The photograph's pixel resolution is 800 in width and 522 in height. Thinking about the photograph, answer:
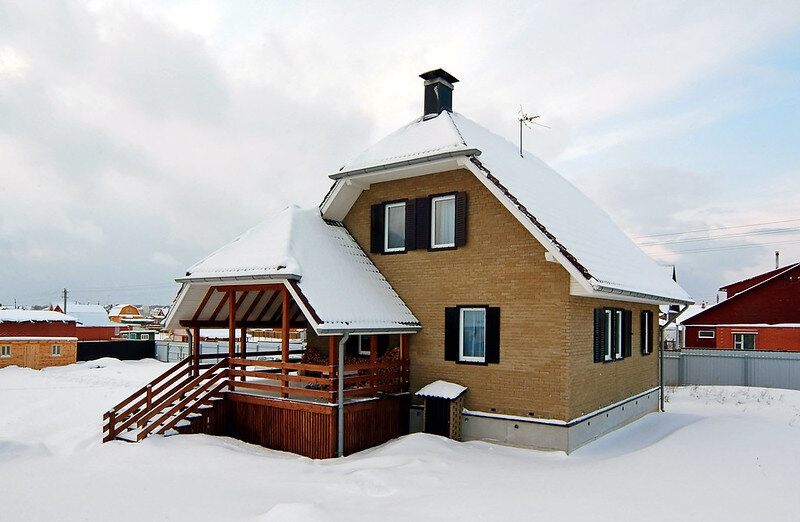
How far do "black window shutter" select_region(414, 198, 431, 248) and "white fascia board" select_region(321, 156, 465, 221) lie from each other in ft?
2.28

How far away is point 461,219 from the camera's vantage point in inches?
507

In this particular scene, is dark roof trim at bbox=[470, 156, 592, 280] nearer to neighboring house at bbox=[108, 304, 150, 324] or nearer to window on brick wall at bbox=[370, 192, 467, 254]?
window on brick wall at bbox=[370, 192, 467, 254]

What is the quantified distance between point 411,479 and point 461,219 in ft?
19.3

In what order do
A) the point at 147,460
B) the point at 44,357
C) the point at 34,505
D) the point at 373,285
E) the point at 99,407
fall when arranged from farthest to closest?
the point at 44,357 < the point at 99,407 < the point at 373,285 < the point at 147,460 < the point at 34,505

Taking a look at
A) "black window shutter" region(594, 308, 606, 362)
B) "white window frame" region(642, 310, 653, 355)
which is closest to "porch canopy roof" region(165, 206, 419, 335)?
"black window shutter" region(594, 308, 606, 362)

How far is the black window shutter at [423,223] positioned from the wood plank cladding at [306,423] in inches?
141

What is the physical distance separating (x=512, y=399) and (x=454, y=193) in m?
4.70

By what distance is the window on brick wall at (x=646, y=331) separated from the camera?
1690 centimetres

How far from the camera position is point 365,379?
12.1 metres

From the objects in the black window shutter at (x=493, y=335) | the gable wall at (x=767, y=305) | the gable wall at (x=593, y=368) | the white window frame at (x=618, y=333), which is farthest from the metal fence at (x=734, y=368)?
the black window shutter at (x=493, y=335)

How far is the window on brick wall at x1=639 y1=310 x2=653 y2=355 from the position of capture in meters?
16.9

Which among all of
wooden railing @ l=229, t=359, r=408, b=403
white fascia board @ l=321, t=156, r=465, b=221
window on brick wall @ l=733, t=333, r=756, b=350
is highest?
white fascia board @ l=321, t=156, r=465, b=221

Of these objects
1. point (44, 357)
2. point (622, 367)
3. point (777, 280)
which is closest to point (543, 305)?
point (622, 367)

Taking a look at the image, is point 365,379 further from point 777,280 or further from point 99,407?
point 777,280
